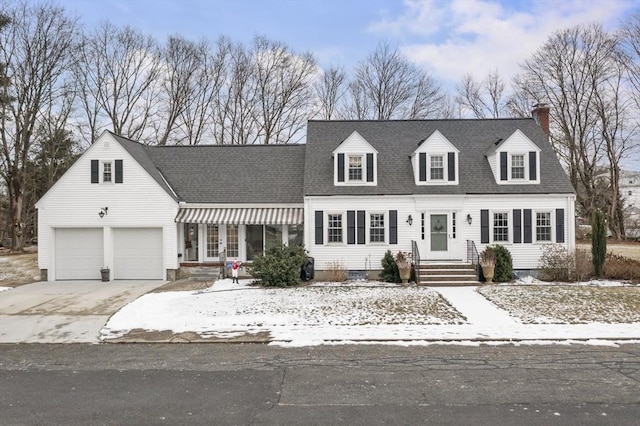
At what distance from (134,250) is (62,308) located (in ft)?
21.9

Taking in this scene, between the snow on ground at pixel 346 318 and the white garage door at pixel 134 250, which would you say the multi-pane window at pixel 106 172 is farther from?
the snow on ground at pixel 346 318

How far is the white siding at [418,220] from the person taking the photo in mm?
20672

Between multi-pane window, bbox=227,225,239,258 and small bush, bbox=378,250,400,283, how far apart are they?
6.78 meters

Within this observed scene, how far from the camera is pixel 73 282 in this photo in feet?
66.6

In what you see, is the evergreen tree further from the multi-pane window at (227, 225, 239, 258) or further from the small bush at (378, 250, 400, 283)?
the multi-pane window at (227, 225, 239, 258)

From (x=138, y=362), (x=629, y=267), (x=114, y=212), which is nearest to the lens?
(x=138, y=362)

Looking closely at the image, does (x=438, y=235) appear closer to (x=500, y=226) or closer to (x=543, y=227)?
(x=500, y=226)

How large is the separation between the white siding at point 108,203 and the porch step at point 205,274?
36.0 inches

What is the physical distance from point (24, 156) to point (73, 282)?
1726cm

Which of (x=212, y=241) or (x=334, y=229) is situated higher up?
(x=334, y=229)

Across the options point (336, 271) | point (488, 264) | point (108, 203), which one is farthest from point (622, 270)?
point (108, 203)

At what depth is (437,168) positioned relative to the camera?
21.3 m

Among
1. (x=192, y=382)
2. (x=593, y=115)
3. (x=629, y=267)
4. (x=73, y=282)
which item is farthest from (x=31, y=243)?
(x=593, y=115)

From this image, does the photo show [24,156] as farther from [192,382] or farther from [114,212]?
[192,382]
